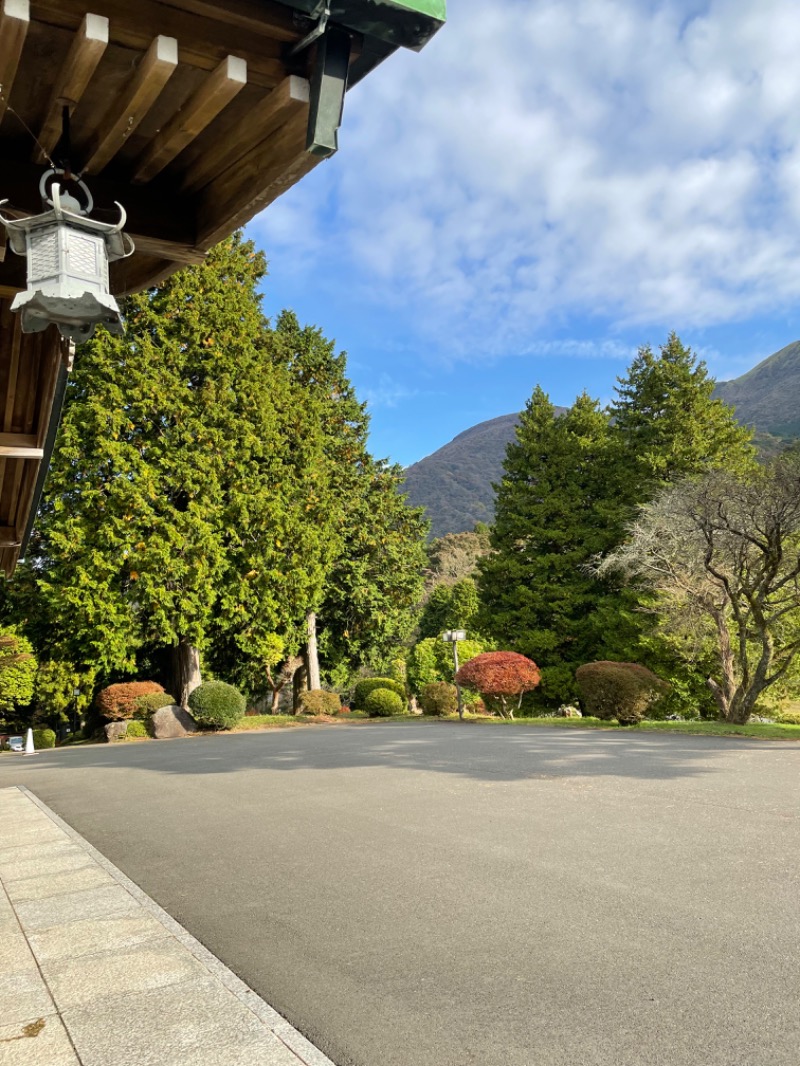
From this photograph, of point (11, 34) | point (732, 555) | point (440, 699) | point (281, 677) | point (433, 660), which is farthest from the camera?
point (281, 677)

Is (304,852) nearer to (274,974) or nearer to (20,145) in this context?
(274,974)

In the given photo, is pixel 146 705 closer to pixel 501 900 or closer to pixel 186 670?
pixel 186 670

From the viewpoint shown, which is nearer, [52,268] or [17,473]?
[52,268]

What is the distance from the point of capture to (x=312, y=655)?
25062mm

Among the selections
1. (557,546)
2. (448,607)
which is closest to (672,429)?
(557,546)

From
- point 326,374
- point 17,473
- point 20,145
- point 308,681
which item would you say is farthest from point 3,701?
point 20,145

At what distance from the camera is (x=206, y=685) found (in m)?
18.7

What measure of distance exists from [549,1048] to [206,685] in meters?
17.6

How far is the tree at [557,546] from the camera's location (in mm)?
23922

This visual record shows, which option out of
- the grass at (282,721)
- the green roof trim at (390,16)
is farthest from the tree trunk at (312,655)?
the green roof trim at (390,16)

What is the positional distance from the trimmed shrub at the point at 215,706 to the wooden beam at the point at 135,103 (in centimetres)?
1731

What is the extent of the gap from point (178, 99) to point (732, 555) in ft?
46.0

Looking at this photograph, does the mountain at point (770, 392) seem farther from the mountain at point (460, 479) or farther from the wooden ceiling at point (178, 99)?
the wooden ceiling at point (178, 99)

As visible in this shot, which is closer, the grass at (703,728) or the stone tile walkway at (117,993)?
the stone tile walkway at (117,993)
